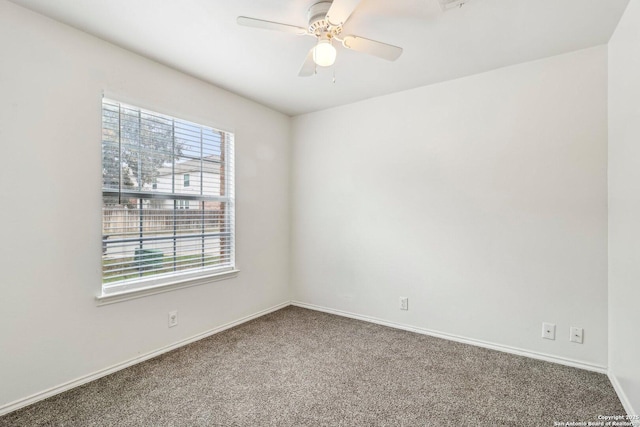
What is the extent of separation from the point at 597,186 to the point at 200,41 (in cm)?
307

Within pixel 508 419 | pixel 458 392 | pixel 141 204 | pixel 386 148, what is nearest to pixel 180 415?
pixel 141 204

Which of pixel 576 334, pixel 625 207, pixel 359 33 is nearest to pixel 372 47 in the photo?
pixel 359 33

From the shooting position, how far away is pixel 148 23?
1964mm

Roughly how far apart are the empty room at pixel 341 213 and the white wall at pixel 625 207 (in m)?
0.02

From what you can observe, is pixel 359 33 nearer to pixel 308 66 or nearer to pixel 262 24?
pixel 308 66

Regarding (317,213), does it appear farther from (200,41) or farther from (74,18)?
(74,18)

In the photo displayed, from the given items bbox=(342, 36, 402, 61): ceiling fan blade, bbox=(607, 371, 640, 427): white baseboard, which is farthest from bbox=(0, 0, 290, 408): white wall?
bbox=(607, 371, 640, 427): white baseboard

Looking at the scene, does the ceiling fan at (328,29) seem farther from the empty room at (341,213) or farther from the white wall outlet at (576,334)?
the white wall outlet at (576,334)

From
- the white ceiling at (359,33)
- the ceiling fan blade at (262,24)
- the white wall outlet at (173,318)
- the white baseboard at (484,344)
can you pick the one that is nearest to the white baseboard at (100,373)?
the white wall outlet at (173,318)

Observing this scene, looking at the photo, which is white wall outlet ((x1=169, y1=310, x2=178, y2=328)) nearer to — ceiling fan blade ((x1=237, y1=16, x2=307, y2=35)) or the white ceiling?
the white ceiling

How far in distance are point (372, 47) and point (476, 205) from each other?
1.66 metres

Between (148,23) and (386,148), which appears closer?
(148,23)

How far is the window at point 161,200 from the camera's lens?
2.25 m

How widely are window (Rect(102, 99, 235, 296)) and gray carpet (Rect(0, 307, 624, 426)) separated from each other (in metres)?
0.71
